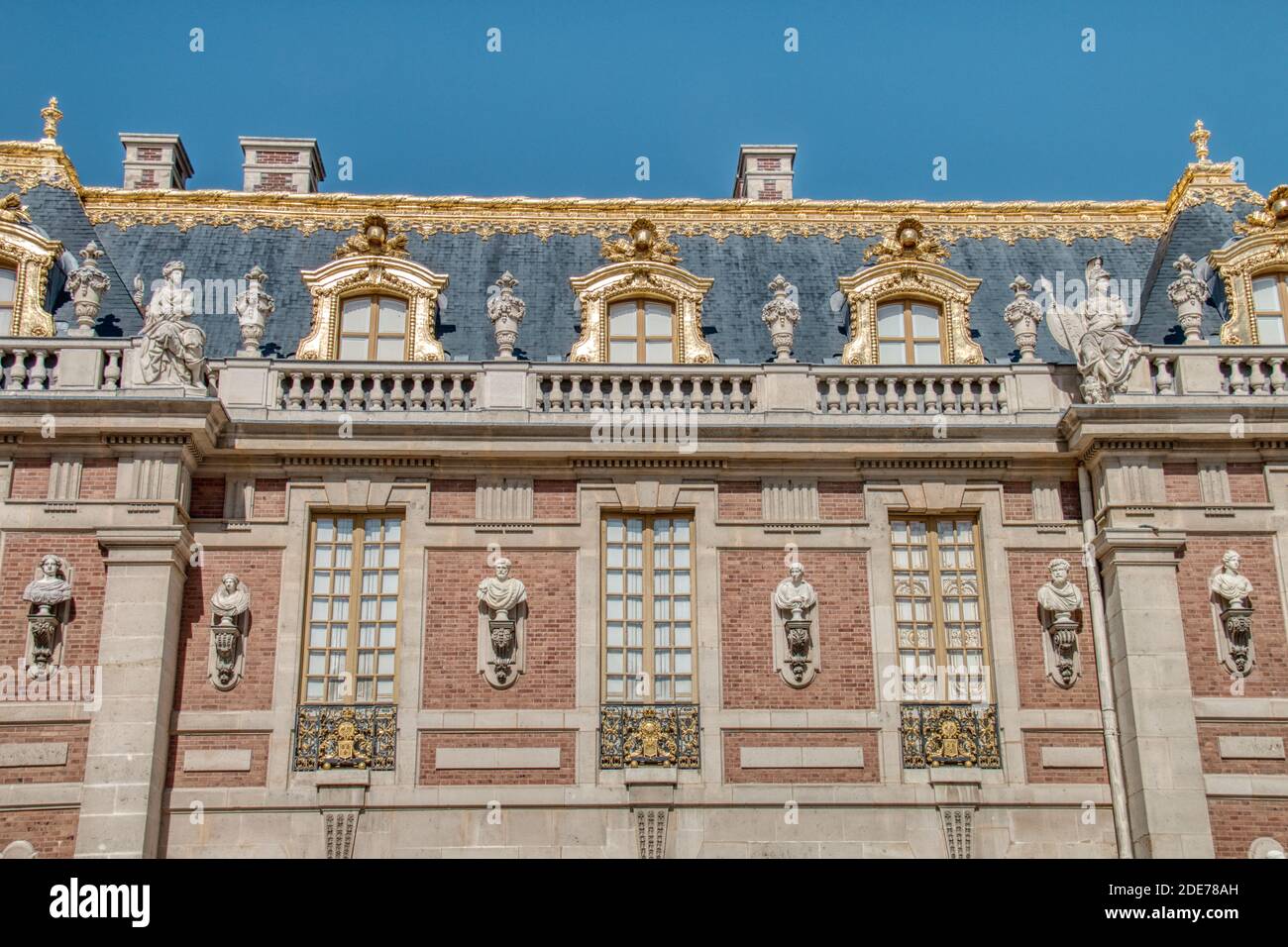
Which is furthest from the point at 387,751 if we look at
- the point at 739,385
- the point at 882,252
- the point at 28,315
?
the point at 882,252

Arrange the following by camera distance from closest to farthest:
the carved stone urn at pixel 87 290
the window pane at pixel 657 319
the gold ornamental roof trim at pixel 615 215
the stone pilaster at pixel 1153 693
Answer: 1. the stone pilaster at pixel 1153 693
2. the carved stone urn at pixel 87 290
3. the window pane at pixel 657 319
4. the gold ornamental roof trim at pixel 615 215

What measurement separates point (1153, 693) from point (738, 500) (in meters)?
5.17

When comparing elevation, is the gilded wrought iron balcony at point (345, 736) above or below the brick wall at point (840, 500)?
below

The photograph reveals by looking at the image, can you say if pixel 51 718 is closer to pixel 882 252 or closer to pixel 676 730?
pixel 676 730

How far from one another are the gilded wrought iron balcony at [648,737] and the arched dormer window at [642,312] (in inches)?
198

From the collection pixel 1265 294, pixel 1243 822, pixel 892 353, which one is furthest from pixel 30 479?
pixel 1265 294

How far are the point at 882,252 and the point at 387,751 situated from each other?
31.0 feet

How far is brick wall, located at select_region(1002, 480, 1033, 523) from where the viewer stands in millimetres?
20281

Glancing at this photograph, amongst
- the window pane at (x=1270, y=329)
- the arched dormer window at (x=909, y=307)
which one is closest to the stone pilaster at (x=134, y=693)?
the arched dormer window at (x=909, y=307)

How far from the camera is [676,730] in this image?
748 inches

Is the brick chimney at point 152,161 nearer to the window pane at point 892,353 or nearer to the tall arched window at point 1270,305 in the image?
the window pane at point 892,353

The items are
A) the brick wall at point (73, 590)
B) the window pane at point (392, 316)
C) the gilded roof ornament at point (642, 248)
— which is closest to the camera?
the brick wall at point (73, 590)

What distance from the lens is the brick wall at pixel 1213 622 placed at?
62.5 feet

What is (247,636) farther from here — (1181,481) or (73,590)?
(1181,481)
